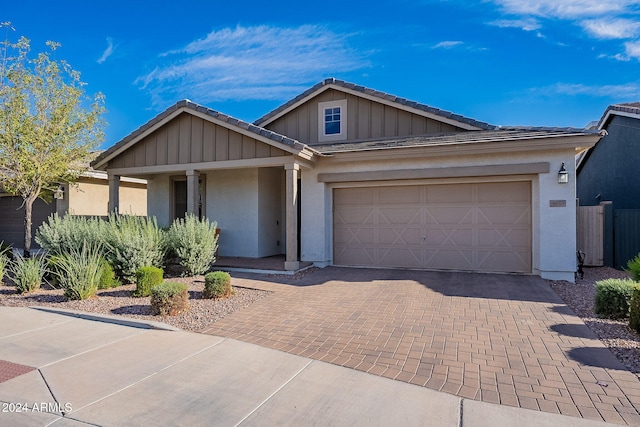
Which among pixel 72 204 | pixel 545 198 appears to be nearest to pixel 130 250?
pixel 72 204

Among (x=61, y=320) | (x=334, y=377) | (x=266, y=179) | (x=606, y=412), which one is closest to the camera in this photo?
(x=606, y=412)

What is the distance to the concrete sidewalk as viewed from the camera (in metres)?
3.28

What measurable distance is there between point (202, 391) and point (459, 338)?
3517 millimetres

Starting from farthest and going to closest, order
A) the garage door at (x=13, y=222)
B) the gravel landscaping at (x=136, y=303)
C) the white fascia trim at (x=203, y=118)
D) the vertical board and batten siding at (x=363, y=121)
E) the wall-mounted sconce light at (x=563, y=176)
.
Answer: the garage door at (x=13, y=222) → the vertical board and batten siding at (x=363, y=121) → the white fascia trim at (x=203, y=118) → the wall-mounted sconce light at (x=563, y=176) → the gravel landscaping at (x=136, y=303)

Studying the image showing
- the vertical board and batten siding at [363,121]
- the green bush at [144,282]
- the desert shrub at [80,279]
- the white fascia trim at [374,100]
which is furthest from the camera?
the vertical board and batten siding at [363,121]

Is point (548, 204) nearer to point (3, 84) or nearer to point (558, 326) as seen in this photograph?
point (558, 326)

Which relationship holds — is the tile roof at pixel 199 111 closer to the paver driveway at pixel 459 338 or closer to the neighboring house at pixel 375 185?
the neighboring house at pixel 375 185

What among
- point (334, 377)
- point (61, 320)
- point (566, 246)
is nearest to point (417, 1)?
point (566, 246)

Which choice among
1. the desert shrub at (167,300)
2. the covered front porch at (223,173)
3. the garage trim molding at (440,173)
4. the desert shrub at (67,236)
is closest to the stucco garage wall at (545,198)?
the garage trim molding at (440,173)

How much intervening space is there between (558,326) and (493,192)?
195 inches

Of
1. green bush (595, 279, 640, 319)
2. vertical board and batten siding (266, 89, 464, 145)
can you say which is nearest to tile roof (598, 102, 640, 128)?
vertical board and batten siding (266, 89, 464, 145)

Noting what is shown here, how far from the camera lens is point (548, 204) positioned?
930 cm

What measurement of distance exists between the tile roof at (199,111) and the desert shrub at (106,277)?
488 centimetres

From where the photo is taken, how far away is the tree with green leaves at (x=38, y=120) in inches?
408
